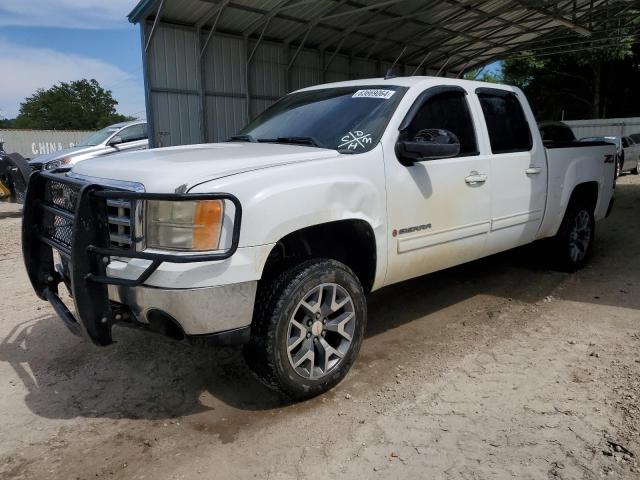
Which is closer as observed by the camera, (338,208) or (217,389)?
(338,208)

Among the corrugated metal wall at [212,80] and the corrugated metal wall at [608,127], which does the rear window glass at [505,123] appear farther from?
the corrugated metal wall at [608,127]

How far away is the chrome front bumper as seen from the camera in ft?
9.00

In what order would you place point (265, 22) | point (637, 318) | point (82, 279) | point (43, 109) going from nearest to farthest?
1. point (82, 279)
2. point (637, 318)
3. point (265, 22)
4. point (43, 109)

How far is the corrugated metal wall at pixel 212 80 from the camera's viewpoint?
9922 millimetres

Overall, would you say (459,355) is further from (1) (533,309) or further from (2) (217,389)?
(2) (217,389)

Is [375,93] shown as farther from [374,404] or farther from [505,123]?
[374,404]

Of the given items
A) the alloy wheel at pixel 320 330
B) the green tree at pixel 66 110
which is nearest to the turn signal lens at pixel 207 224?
the alloy wheel at pixel 320 330

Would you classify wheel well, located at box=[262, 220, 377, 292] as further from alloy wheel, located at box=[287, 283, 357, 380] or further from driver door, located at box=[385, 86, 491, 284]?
alloy wheel, located at box=[287, 283, 357, 380]

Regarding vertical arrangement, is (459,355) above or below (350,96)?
below

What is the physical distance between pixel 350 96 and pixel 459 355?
2083mm

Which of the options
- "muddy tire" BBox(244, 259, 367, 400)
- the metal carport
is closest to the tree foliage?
the metal carport

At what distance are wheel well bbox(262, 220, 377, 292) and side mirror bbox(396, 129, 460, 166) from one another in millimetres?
582

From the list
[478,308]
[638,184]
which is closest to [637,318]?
[478,308]

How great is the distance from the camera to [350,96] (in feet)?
13.6
